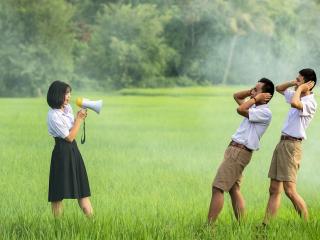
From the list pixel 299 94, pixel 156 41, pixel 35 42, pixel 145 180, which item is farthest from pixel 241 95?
pixel 35 42

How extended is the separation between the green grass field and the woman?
17 centimetres

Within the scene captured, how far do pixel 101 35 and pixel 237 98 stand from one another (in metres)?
9.15

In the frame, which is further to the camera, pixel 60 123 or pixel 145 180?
pixel 145 180

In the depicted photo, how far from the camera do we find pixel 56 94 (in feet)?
20.1

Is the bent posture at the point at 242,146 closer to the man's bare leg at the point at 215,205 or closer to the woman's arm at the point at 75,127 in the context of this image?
the man's bare leg at the point at 215,205

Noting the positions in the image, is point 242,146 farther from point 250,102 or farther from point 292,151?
point 292,151

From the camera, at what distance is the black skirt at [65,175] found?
6.09 m

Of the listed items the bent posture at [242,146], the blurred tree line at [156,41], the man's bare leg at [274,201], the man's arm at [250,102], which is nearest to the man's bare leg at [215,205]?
the bent posture at [242,146]

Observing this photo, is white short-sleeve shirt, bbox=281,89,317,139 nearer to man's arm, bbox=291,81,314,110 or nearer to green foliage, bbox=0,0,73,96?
man's arm, bbox=291,81,314,110

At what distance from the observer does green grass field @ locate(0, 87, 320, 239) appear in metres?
5.89

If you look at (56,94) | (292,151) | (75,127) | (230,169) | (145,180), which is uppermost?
(56,94)

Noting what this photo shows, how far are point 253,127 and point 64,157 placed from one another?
140cm

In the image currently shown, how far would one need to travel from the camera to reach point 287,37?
1337cm

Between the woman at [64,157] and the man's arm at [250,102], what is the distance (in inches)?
44.8
